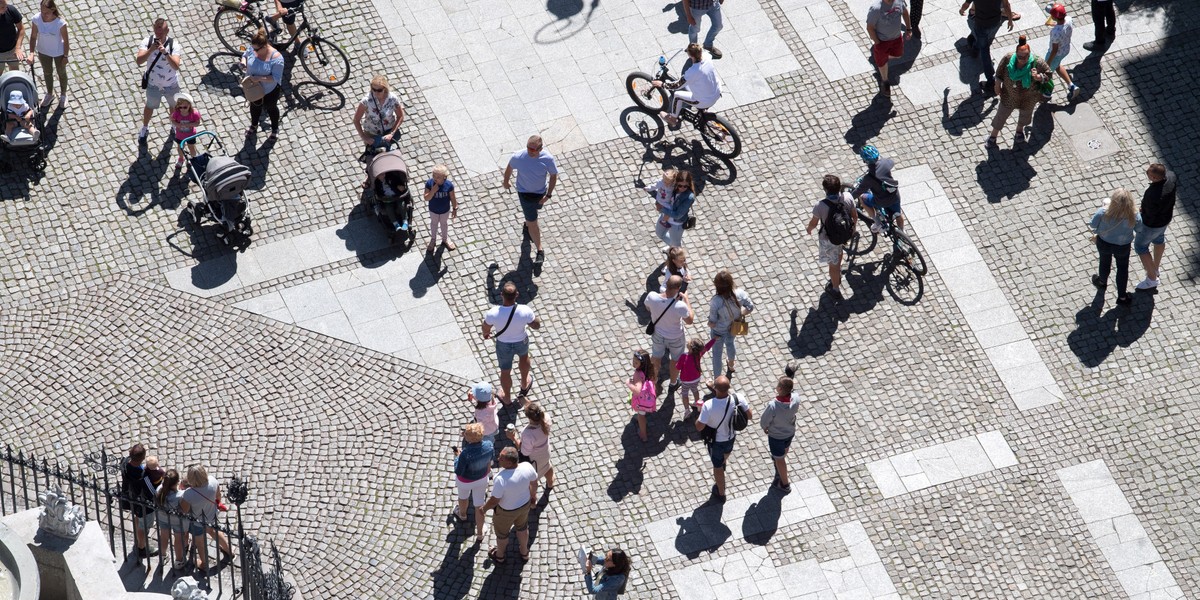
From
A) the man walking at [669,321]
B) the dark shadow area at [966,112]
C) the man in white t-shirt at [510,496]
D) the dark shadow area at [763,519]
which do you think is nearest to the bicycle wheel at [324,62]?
the man walking at [669,321]

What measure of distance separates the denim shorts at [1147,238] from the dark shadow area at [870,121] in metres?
3.67

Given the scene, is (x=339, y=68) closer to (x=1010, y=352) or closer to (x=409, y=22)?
(x=409, y=22)

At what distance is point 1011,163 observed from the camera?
2267 centimetres

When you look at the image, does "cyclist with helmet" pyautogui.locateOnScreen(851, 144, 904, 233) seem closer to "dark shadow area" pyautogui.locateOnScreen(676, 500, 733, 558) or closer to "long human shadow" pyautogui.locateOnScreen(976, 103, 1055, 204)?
"long human shadow" pyautogui.locateOnScreen(976, 103, 1055, 204)

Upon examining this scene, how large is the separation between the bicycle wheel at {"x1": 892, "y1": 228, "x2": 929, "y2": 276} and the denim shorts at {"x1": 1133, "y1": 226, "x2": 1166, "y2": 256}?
250cm

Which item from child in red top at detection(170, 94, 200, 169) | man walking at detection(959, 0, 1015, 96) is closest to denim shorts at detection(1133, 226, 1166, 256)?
man walking at detection(959, 0, 1015, 96)

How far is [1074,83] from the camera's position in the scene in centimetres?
2377

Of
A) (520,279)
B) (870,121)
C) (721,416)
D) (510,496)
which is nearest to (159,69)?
(520,279)

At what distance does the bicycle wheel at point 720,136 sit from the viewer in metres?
22.2

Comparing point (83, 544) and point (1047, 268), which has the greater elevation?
point (83, 544)

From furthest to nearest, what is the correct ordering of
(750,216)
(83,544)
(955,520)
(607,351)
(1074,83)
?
1. (1074,83)
2. (750,216)
3. (607,351)
4. (955,520)
5. (83,544)

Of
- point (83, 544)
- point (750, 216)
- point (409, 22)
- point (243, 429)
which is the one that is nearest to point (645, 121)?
point (750, 216)

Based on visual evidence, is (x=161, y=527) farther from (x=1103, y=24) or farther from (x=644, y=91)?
(x=1103, y=24)

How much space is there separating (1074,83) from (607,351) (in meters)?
Result: 7.96
